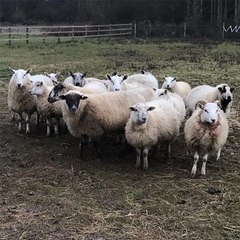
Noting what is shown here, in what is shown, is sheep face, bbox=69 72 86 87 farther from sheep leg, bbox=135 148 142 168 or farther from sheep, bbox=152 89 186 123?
sheep leg, bbox=135 148 142 168

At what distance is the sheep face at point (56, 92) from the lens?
27.8ft

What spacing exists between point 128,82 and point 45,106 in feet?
7.94

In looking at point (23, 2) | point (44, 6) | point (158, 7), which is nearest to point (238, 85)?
point (158, 7)

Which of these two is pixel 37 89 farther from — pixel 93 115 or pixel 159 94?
pixel 159 94

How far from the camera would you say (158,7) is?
151 ft

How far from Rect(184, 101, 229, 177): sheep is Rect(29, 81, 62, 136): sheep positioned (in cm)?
299

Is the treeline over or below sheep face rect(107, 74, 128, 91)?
over

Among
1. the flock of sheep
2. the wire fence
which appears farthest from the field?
the wire fence

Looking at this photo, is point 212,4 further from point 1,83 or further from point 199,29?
point 1,83

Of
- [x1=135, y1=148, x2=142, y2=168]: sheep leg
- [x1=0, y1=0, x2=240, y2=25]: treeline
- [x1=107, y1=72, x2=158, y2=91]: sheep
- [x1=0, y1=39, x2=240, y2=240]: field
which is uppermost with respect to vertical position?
[x1=0, y1=0, x2=240, y2=25]: treeline

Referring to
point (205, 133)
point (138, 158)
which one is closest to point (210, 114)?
point (205, 133)

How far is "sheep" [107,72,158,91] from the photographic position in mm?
9781

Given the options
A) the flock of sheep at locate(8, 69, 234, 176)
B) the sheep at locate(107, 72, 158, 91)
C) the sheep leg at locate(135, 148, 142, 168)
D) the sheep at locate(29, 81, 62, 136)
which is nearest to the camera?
the flock of sheep at locate(8, 69, 234, 176)

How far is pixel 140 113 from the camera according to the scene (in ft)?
23.5
